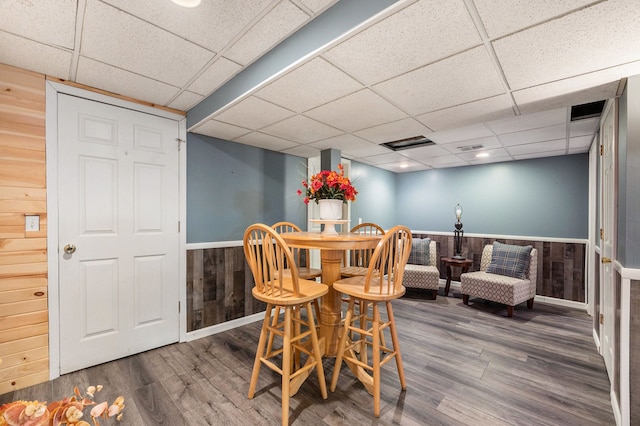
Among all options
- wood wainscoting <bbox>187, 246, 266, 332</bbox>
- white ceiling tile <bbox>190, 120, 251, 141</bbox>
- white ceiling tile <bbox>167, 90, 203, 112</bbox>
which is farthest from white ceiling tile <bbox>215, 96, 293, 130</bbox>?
wood wainscoting <bbox>187, 246, 266, 332</bbox>

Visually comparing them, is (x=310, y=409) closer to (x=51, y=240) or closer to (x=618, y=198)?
(x=51, y=240)

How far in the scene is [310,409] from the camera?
1.81 meters

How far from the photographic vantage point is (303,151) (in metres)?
3.79

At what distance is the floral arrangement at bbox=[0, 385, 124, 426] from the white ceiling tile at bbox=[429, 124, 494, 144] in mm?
3338

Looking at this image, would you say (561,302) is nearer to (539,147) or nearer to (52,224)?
(539,147)

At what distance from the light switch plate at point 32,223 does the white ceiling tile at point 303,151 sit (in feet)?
8.20

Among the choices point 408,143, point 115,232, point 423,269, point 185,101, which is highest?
point 185,101

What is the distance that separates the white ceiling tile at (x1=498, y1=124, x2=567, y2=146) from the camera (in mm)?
2989

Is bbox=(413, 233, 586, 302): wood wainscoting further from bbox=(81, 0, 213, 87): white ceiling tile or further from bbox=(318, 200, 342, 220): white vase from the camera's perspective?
bbox=(81, 0, 213, 87): white ceiling tile

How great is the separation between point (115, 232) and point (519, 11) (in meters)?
3.15

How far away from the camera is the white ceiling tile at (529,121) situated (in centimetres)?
256

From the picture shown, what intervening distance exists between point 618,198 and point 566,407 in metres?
1.43

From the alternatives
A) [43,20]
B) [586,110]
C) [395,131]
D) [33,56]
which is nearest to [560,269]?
[586,110]

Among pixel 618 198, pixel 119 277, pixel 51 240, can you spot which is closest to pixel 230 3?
pixel 51 240
